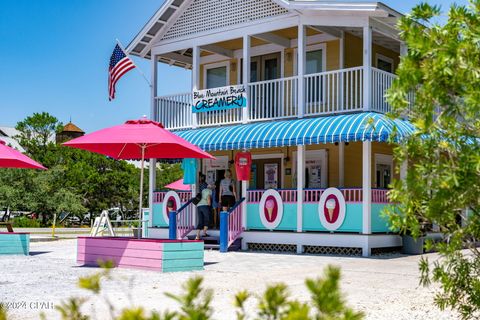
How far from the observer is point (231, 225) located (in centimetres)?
1725

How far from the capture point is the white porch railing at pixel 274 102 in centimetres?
1762

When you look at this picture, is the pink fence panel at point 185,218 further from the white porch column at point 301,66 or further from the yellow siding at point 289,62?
the yellow siding at point 289,62

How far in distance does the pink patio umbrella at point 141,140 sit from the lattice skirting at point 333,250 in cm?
465

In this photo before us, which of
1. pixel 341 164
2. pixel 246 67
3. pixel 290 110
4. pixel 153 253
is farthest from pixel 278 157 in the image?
pixel 153 253

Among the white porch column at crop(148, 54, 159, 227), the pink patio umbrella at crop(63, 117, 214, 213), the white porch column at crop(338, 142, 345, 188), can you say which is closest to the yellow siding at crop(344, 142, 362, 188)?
the white porch column at crop(338, 142, 345, 188)

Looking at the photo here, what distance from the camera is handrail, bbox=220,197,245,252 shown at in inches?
663

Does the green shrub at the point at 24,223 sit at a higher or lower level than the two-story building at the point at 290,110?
lower

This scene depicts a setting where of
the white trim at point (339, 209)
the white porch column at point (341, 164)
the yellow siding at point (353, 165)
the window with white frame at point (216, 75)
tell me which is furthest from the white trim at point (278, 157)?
the white trim at point (339, 209)

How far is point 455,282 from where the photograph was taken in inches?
202

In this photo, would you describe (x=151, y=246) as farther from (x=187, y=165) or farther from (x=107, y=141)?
(x=187, y=165)

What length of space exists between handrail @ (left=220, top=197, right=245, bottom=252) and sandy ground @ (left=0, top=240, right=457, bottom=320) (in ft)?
4.07

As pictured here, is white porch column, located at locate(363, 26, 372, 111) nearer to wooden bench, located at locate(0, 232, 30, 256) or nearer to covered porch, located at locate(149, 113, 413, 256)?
covered porch, located at locate(149, 113, 413, 256)

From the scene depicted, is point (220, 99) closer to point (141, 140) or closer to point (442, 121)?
point (141, 140)

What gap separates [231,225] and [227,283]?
7.14m
